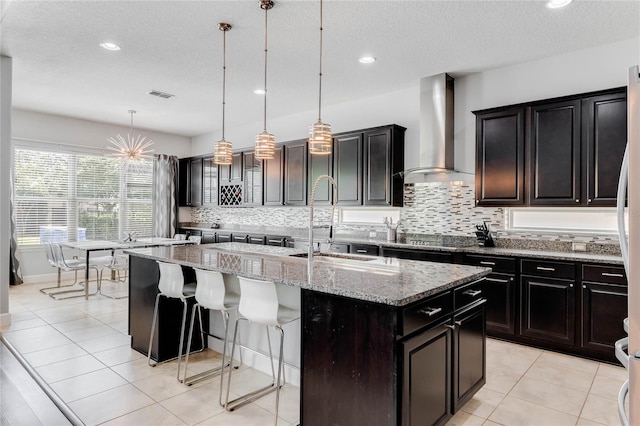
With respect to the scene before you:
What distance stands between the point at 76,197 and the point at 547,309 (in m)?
7.50

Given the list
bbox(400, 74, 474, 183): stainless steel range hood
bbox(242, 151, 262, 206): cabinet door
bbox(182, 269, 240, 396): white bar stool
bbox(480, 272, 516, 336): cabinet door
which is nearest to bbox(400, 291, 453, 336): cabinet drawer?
bbox(182, 269, 240, 396): white bar stool

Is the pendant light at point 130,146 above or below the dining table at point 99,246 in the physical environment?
above

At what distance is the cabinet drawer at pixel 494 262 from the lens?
377 centimetres

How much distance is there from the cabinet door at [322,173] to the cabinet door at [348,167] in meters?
0.13

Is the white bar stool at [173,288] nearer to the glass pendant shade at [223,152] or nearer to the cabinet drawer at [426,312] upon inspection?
the glass pendant shade at [223,152]

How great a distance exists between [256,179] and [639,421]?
6100 millimetres

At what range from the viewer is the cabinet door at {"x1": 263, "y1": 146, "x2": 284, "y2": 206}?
6414 mm

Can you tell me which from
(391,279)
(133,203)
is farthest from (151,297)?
(133,203)

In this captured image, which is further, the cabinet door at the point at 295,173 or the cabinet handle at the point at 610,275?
the cabinet door at the point at 295,173

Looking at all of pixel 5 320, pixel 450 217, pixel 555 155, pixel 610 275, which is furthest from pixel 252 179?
pixel 610 275

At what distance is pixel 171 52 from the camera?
396 centimetres

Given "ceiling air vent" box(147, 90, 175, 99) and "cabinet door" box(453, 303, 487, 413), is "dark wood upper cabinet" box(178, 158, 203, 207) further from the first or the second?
"cabinet door" box(453, 303, 487, 413)

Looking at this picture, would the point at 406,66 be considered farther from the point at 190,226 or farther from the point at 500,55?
the point at 190,226

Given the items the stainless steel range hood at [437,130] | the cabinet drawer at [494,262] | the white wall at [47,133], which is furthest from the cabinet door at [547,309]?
the white wall at [47,133]
